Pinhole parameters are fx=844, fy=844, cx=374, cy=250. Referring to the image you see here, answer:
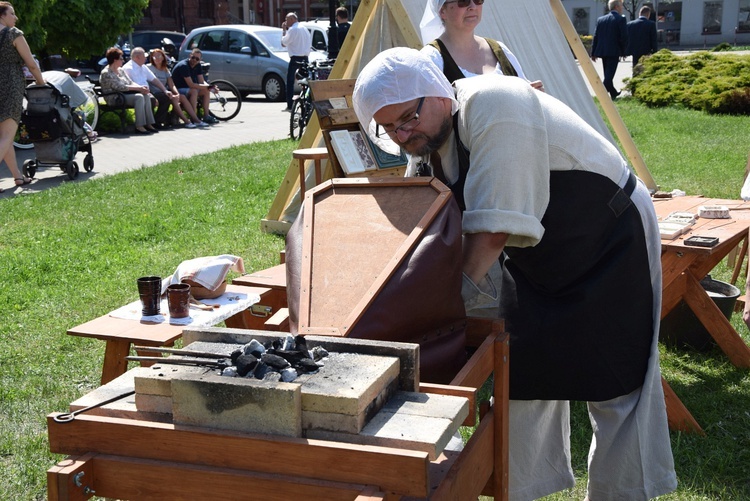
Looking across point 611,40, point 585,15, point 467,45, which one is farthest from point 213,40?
point 585,15

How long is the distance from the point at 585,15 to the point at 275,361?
48.5m

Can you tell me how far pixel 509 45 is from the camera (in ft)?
22.5

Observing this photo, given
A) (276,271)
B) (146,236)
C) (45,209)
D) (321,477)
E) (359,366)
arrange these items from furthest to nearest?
(45,209)
(146,236)
(276,271)
(359,366)
(321,477)

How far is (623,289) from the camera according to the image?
2.39 meters

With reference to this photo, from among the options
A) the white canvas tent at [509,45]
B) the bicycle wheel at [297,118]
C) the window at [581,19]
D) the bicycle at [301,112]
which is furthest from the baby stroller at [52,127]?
the window at [581,19]

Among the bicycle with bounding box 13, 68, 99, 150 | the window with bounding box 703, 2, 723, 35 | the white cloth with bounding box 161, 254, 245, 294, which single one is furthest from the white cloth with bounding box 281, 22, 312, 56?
the window with bounding box 703, 2, 723, 35

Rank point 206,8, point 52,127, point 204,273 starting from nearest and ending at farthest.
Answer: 1. point 204,273
2. point 52,127
3. point 206,8

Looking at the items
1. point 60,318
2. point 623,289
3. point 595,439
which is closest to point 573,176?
point 623,289

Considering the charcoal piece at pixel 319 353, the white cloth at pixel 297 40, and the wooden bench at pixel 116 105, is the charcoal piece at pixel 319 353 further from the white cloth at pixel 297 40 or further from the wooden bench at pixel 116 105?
the white cloth at pixel 297 40

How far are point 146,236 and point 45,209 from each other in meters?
1.59

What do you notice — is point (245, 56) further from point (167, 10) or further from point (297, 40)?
point (167, 10)

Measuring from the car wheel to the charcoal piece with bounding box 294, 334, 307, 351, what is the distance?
16604mm

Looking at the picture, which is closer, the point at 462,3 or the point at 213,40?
the point at 462,3

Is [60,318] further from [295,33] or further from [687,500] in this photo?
[295,33]
